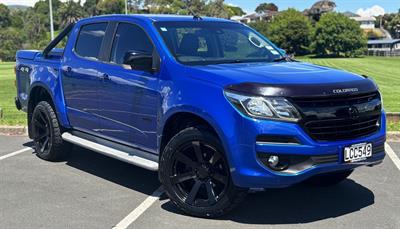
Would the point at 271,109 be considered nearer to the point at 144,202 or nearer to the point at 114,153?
the point at 144,202

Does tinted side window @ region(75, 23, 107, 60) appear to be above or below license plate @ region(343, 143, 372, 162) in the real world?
above

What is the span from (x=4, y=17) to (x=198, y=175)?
5562 inches

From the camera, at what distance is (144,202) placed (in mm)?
5559

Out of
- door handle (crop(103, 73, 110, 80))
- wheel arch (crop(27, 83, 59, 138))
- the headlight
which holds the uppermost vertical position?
door handle (crop(103, 73, 110, 80))

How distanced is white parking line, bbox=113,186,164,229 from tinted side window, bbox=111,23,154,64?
4.86 ft

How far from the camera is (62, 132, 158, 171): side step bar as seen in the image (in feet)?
17.9

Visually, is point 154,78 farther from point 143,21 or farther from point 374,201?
point 374,201

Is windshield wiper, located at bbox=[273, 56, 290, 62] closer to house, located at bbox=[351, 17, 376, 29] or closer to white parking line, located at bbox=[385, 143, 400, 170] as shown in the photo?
white parking line, located at bbox=[385, 143, 400, 170]

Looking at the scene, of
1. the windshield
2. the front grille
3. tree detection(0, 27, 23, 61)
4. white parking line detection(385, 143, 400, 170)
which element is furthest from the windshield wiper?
tree detection(0, 27, 23, 61)

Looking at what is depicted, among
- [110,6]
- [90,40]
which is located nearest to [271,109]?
[90,40]

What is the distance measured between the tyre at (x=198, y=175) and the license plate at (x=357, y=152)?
3.08 ft

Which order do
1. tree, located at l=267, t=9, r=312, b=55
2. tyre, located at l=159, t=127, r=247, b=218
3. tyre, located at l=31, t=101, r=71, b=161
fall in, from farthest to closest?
tree, located at l=267, t=9, r=312, b=55
tyre, located at l=31, t=101, r=71, b=161
tyre, located at l=159, t=127, r=247, b=218

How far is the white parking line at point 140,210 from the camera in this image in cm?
A: 488

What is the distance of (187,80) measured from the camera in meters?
5.04
